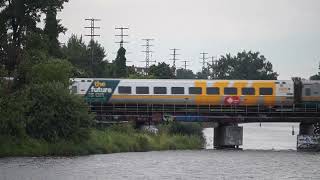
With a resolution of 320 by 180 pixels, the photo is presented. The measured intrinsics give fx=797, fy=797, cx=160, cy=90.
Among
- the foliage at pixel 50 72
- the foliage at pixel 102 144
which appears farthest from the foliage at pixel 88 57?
the foliage at pixel 50 72

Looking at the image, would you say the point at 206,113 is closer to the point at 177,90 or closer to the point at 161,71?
the point at 177,90

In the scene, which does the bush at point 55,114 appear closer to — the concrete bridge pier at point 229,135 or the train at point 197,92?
the train at point 197,92

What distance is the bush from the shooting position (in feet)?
207

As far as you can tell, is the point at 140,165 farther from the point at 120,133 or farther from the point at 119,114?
the point at 119,114

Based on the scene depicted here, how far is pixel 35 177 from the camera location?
146 ft

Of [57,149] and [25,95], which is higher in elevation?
[25,95]

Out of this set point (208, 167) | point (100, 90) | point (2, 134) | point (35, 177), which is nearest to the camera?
point (35, 177)

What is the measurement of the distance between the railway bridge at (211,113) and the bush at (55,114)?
1479 cm

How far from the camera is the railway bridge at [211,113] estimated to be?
266 feet

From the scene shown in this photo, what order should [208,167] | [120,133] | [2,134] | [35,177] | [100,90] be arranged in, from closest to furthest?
[35,177] < [208,167] < [2,134] < [120,133] < [100,90]

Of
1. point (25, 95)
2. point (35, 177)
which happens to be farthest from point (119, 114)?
point (35, 177)

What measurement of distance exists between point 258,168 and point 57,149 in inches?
647

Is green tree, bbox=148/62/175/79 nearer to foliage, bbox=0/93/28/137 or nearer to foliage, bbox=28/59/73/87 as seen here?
foliage, bbox=28/59/73/87

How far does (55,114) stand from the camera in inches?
2500
